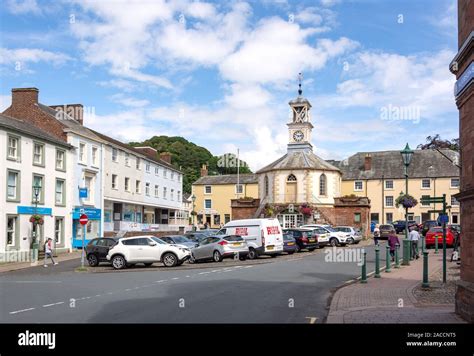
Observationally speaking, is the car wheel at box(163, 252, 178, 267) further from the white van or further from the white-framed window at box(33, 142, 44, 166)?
the white-framed window at box(33, 142, 44, 166)

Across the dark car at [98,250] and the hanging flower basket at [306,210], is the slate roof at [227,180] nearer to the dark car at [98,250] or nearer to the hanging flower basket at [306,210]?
the hanging flower basket at [306,210]

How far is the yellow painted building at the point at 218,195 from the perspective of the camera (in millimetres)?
79438

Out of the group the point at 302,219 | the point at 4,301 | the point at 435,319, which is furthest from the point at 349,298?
the point at 302,219

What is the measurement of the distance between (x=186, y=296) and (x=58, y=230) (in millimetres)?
25187

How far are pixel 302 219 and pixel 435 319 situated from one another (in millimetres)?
44100

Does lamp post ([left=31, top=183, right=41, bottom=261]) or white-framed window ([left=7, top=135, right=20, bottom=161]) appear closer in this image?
lamp post ([left=31, top=183, right=41, bottom=261])

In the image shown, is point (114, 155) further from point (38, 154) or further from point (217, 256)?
point (217, 256)

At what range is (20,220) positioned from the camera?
105 feet

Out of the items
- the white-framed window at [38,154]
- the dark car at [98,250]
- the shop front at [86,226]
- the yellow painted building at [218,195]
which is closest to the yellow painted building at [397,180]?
the yellow painted building at [218,195]

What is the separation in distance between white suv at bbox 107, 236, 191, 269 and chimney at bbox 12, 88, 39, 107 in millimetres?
19100

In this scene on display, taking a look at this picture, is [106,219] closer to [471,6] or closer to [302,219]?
[302,219]

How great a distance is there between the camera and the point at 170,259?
25047mm

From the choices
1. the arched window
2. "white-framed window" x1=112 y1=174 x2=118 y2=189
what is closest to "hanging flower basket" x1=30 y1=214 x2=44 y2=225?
"white-framed window" x1=112 y1=174 x2=118 y2=189

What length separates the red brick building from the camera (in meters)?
9.75
